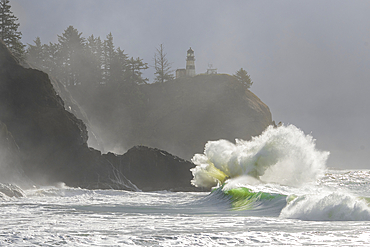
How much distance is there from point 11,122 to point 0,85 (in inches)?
88.8

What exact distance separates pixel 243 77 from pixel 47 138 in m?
49.4

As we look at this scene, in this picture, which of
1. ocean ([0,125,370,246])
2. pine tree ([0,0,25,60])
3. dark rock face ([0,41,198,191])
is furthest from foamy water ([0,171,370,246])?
pine tree ([0,0,25,60])

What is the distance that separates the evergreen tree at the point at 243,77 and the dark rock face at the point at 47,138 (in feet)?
148

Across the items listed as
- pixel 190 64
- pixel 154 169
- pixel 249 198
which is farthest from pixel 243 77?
pixel 249 198

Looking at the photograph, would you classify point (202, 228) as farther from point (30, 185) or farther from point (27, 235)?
point (30, 185)

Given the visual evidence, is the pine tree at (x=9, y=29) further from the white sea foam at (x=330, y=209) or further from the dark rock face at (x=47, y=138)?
the white sea foam at (x=330, y=209)

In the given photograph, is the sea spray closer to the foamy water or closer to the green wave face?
the green wave face

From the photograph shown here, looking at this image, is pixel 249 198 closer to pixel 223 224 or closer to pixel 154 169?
pixel 223 224

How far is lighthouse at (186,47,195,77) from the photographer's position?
71938mm

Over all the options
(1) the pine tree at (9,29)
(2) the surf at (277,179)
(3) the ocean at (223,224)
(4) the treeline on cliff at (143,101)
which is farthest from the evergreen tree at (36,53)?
(3) the ocean at (223,224)

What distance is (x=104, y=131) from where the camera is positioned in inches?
2386

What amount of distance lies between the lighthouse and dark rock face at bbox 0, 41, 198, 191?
5036cm

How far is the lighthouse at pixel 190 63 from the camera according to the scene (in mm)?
71938

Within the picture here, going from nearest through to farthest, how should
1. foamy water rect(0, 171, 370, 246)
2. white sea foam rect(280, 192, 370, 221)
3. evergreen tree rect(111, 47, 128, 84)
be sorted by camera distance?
1. foamy water rect(0, 171, 370, 246)
2. white sea foam rect(280, 192, 370, 221)
3. evergreen tree rect(111, 47, 128, 84)
